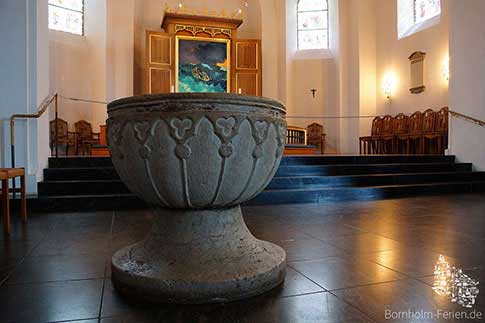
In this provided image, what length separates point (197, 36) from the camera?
32.7ft

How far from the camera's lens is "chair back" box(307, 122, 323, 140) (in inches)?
435

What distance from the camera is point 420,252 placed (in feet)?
6.99

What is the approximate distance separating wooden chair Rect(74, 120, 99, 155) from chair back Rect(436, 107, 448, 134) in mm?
7872

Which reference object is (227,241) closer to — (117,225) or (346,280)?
(346,280)

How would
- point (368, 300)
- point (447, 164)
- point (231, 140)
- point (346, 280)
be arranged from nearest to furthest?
point (368, 300) → point (231, 140) → point (346, 280) → point (447, 164)

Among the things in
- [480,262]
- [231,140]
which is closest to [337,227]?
[480,262]

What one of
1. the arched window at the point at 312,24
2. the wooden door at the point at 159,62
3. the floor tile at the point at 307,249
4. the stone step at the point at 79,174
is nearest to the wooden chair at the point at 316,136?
the arched window at the point at 312,24

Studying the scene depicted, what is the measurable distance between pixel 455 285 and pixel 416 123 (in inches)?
305

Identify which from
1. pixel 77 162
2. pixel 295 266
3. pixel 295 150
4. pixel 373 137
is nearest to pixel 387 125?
pixel 373 137

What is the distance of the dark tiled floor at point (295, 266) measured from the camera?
1.35 metres

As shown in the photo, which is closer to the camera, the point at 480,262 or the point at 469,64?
the point at 480,262

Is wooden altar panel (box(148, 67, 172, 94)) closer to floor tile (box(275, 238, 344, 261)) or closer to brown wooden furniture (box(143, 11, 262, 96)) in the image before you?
brown wooden furniture (box(143, 11, 262, 96))

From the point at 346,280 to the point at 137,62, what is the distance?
993cm

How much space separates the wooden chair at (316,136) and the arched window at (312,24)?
250 cm
